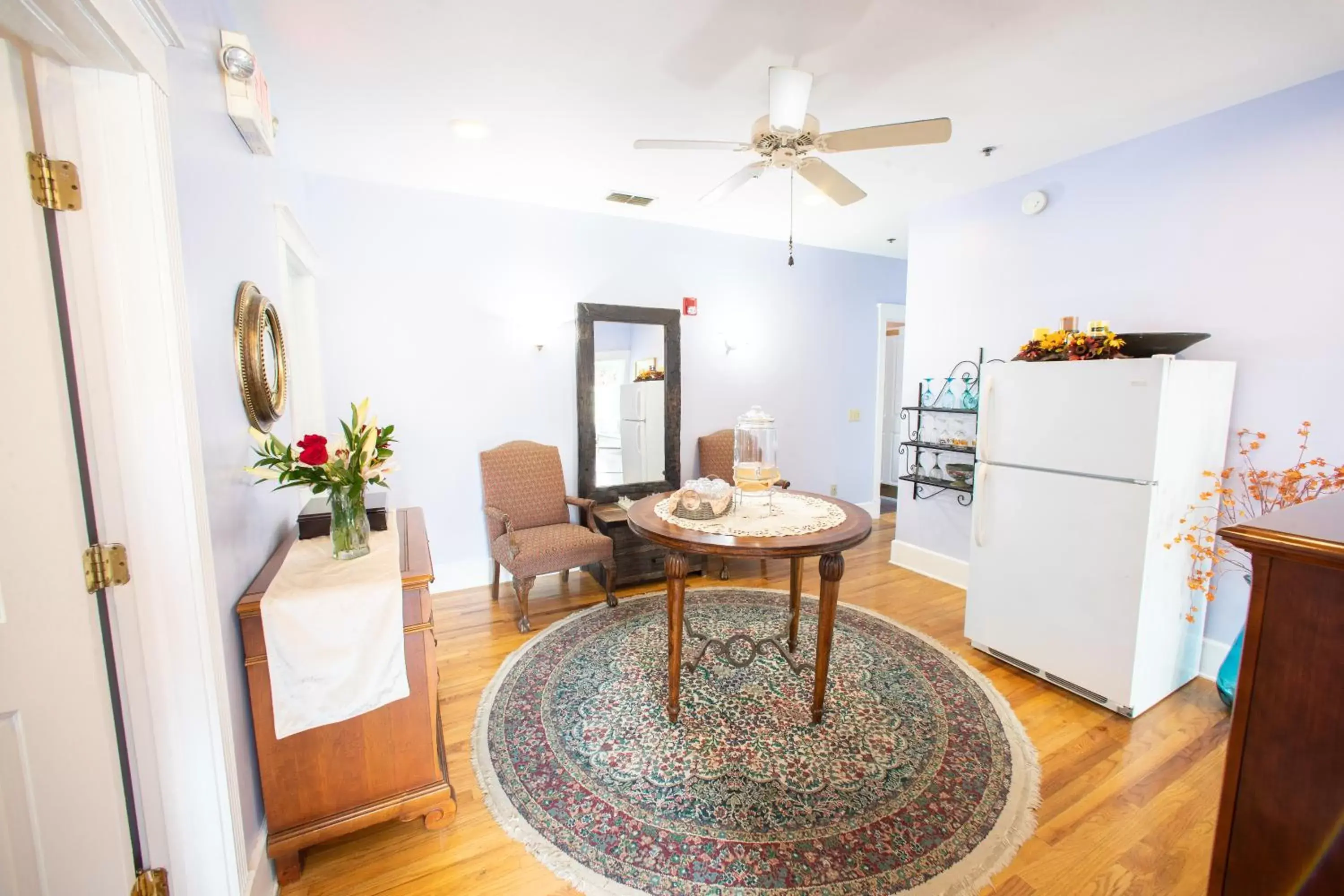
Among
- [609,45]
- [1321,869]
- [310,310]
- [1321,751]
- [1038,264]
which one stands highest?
[609,45]

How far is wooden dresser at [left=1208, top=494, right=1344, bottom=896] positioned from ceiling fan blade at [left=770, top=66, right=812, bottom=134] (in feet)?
5.64

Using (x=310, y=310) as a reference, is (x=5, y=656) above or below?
below

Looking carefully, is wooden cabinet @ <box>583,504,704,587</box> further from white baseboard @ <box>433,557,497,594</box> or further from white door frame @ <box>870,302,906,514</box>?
white door frame @ <box>870,302,906,514</box>

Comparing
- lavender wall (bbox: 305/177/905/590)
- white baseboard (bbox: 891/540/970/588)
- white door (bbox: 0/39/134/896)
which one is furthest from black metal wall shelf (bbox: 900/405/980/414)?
white door (bbox: 0/39/134/896)

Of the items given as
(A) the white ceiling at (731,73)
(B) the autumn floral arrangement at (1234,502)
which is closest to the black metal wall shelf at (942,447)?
(B) the autumn floral arrangement at (1234,502)

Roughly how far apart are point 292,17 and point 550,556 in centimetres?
250

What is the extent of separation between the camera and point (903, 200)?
138 inches

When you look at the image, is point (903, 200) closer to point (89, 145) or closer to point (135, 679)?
point (89, 145)

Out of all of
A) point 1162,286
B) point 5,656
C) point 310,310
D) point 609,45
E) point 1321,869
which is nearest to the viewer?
point 1321,869

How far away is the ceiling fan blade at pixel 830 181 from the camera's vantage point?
2.15 m

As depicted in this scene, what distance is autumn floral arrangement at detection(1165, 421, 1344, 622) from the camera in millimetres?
2229

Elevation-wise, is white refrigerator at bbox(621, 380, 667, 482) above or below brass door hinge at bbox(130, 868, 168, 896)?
above

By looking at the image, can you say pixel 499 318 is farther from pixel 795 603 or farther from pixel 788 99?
pixel 795 603

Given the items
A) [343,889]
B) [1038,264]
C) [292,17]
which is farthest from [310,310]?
[1038,264]
